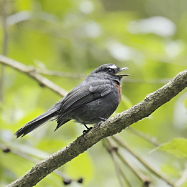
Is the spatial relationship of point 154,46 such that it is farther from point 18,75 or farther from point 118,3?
point 118,3

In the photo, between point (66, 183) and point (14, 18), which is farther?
point (14, 18)

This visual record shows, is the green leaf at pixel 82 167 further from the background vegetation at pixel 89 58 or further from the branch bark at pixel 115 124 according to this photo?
the branch bark at pixel 115 124

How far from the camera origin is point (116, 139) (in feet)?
14.2

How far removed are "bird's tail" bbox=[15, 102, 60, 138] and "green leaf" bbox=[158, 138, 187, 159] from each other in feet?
4.79

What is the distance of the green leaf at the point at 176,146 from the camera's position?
10.5 feet

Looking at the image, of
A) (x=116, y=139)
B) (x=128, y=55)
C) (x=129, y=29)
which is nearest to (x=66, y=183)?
(x=116, y=139)

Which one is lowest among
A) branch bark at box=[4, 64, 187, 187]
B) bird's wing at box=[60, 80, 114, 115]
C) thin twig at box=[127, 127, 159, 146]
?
branch bark at box=[4, 64, 187, 187]

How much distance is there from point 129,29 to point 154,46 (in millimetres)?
588

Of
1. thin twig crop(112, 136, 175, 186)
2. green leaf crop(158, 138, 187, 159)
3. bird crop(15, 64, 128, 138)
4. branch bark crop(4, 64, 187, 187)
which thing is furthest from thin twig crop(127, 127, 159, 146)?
branch bark crop(4, 64, 187, 187)

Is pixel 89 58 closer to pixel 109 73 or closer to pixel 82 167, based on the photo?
pixel 109 73

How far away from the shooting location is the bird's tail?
12.0ft

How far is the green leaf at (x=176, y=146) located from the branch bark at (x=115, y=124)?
54cm

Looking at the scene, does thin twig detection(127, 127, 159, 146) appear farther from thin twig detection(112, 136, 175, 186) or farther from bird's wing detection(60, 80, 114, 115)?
bird's wing detection(60, 80, 114, 115)

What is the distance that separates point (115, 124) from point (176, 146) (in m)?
0.71
